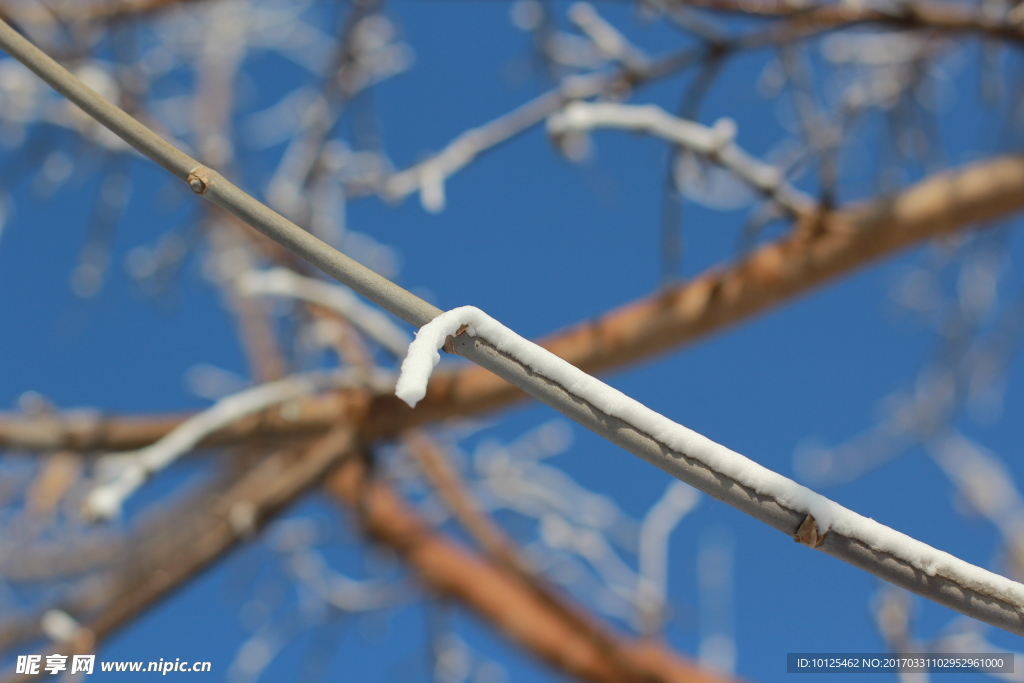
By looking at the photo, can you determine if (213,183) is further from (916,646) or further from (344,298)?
(916,646)

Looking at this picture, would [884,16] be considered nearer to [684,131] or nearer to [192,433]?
[684,131]

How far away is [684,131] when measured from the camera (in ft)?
1.81

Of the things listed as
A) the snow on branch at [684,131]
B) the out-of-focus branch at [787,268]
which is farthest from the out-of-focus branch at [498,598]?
the snow on branch at [684,131]

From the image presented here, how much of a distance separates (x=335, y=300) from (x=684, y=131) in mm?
378

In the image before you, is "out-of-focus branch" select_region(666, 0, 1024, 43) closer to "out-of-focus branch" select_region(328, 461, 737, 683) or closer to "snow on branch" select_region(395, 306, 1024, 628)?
"snow on branch" select_region(395, 306, 1024, 628)

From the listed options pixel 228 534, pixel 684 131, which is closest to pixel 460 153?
pixel 684 131

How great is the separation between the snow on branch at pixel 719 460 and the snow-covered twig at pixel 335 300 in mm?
491

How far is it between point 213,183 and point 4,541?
1.45 meters

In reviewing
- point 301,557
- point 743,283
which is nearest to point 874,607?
point 743,283

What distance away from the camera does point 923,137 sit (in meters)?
0.82

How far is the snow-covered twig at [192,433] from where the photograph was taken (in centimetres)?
51

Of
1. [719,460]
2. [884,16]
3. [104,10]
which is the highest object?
[104,10]

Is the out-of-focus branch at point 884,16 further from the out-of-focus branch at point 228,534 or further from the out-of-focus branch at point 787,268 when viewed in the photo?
the out-of-focus branch at point 228,534

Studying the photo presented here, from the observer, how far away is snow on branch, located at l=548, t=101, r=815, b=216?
521 mm
